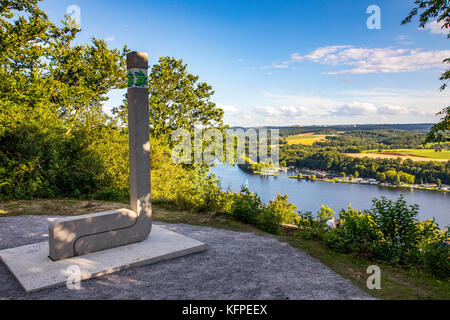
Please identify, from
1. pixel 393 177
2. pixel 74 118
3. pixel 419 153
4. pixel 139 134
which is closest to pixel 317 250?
pixel 139 134

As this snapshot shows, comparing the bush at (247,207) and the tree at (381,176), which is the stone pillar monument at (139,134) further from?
the tree at (381,176)

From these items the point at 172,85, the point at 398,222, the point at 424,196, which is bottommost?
the point at 424,196

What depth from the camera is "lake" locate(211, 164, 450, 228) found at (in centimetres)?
1343

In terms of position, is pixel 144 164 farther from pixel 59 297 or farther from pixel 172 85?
pixel 172 85

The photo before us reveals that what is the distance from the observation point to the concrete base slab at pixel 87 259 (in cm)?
381

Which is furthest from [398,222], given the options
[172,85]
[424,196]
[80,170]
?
[172,85]

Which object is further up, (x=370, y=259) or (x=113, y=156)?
(x=113, y=156)

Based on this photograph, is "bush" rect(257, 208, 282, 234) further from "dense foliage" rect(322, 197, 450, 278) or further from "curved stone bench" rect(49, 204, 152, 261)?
"curved stone bench" rect(49, 204, 152, 261)

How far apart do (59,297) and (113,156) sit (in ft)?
28.7

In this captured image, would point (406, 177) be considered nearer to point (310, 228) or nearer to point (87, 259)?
point (310, 228)

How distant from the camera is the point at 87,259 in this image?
175 inches
